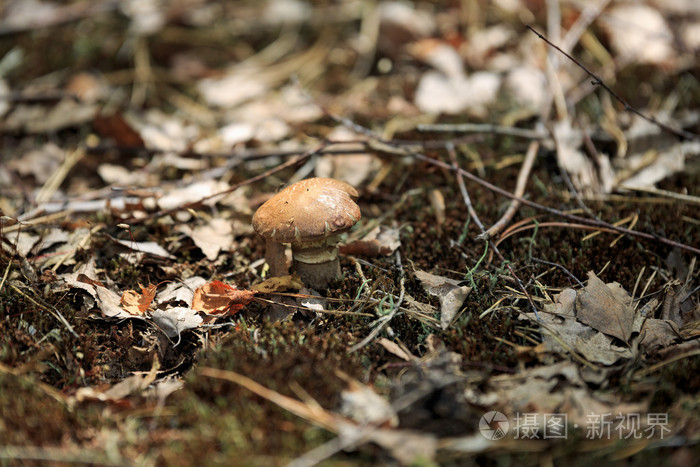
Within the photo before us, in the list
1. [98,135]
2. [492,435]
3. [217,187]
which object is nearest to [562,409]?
[492,435]

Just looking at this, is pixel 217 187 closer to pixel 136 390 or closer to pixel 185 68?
pixel 136 390

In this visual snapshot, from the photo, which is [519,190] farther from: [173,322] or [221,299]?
[173,322]

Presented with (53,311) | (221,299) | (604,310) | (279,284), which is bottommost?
(53,311)

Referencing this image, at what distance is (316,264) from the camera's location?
10.8 feet

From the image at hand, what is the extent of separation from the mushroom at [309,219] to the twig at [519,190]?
0.95 meters

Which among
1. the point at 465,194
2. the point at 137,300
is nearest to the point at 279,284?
the point at 137,300

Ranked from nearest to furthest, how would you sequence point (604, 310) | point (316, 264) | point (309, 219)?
point (309, 219) < point (604, 310) < point (316, 264)

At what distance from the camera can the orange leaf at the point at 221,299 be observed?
313 centimetres

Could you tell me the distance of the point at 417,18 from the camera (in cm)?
638

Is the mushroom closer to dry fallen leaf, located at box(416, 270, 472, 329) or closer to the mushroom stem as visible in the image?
the mushroom stem

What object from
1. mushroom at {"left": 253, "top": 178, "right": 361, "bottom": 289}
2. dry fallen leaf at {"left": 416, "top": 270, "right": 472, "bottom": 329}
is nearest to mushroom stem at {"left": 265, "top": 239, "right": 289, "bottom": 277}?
mushroom at {"left": 253, "top": 178, "right": 361, "bottom": 289}

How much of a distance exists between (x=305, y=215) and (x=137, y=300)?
1204mm

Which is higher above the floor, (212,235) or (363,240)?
(363,240)

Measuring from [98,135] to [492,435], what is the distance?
15.5 feet
